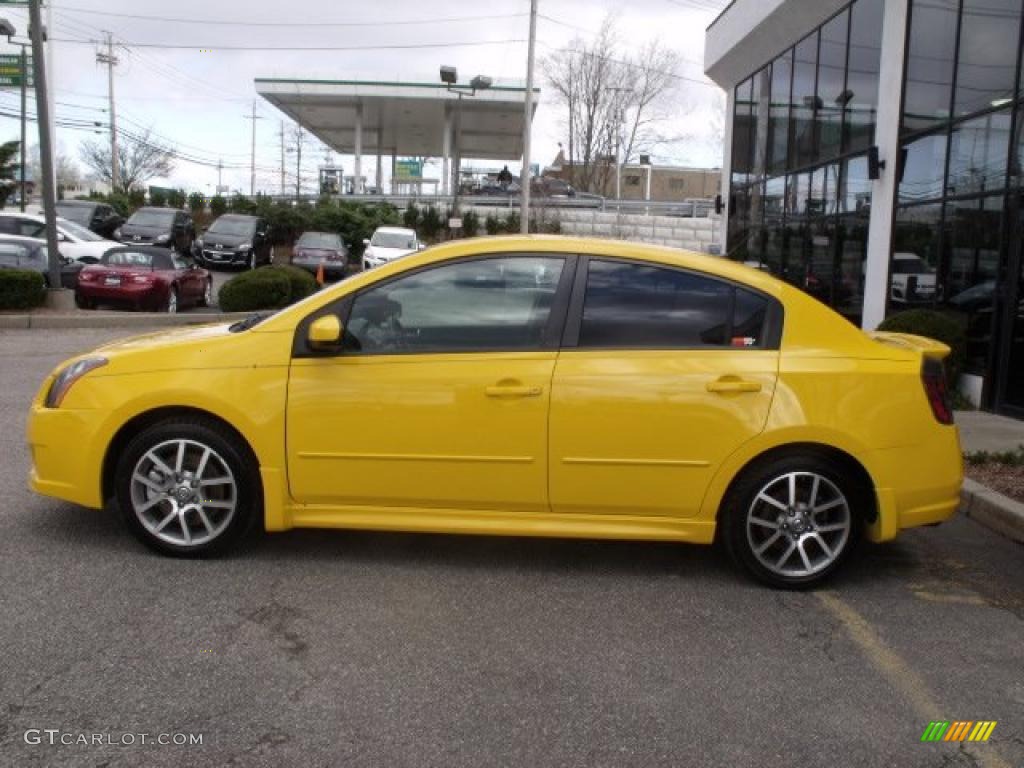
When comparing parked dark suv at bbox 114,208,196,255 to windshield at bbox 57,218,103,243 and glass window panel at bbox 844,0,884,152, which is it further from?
glass window panel at bbox 844,0,884,152

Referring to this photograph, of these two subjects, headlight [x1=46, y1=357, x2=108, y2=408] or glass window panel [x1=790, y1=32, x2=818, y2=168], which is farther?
glass window panel [x1=790, y1=32, x2=818, y2=168]

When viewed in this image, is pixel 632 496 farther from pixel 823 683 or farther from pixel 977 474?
pixel 977 474

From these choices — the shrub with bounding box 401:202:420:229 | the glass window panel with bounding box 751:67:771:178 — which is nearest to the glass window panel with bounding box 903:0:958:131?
the glass window panel with bounding box 751:67:771:178

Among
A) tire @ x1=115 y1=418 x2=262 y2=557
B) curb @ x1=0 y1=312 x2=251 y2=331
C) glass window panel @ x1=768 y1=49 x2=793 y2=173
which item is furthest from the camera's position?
glass window panel @ x1=768 y1=49 x2=793 y2=173

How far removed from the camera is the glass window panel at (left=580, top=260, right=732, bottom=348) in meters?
4.52

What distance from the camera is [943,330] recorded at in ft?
33.3

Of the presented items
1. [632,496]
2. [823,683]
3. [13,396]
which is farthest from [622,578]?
[13,396]

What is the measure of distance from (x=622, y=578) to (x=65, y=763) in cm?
264

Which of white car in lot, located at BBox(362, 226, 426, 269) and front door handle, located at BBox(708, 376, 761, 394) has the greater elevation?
white car in lot, located at BBox(362, 226, 426, 269)

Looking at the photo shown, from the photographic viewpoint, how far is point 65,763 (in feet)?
9.43

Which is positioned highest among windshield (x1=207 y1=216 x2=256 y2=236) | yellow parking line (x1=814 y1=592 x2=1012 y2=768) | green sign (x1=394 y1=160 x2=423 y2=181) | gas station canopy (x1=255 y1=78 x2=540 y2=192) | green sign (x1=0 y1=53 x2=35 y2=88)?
green sign (x1=394 y1=160 x2=423 y2=181)

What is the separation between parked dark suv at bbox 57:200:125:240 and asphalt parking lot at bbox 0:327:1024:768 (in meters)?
23.4

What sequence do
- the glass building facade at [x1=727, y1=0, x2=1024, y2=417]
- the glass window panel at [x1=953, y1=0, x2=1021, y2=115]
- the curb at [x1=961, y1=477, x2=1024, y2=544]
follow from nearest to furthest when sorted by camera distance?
1. the curb at [x1=961, y1=477, x2=1024, y2=544]
2. the glass building facade at [x1=727, y1=0, x2=1024, y2=417]
3. the glass window panel at [x1=953, y1=0, x2=1021, y2=115]

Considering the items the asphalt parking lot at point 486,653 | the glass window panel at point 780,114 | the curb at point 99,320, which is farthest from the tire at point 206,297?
the asphalt parking lot at point 486,653
